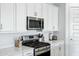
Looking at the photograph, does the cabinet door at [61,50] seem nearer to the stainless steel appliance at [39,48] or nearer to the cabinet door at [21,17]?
the stainless steel appliance at [39,48]

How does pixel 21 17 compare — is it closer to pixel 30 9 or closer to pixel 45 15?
pixel 30 9

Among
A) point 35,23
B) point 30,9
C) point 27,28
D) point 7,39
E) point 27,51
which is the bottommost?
point 27,51

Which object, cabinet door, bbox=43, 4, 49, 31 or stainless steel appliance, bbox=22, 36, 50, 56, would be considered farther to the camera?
cabinet door, bbox=43, 4, 49, 31

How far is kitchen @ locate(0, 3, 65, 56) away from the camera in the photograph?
2043 mm

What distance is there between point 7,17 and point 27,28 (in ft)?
1.83

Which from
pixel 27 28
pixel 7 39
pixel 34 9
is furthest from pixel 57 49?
pixel 7 39

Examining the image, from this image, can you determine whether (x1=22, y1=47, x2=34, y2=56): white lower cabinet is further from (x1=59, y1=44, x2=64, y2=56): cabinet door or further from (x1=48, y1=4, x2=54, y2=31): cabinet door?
(x1=59, y1=44, x2=64, y2=56): cabinet door

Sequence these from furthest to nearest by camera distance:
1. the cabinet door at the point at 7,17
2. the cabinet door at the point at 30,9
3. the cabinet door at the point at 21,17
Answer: the cabinet door at the point at 30,9, the cabinet door at the point at 21,17, the cabinet door at the point at 7,17

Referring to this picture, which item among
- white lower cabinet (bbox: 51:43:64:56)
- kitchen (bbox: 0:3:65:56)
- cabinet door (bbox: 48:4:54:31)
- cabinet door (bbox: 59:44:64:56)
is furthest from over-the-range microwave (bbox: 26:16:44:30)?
cabinet door (bbox: 59:44:64:56)

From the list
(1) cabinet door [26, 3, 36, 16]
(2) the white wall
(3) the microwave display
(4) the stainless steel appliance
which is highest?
(1) cabinet door [26, 3, 36, 16]

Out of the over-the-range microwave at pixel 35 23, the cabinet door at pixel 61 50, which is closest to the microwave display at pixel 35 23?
the over-the-range microwave at pixel 35 23

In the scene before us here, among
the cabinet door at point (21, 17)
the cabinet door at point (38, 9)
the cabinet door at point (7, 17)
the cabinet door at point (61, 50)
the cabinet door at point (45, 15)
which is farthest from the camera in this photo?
the cabinet door at point (61, 50)

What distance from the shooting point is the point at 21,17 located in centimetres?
230

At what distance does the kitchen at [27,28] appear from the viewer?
204 centimetres
